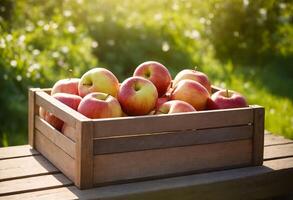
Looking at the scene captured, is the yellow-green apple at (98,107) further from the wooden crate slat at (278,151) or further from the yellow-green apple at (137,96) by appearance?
the wooden crate slat at (278,151)

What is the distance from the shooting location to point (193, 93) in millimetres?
2332

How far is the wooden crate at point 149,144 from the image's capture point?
201cm

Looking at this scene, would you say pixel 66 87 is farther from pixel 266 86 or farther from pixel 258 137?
pixel 266 86

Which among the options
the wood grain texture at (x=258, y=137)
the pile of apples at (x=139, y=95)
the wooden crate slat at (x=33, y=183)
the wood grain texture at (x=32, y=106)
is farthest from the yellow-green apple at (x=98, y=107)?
the wood grain texture at (x=258, y=137)

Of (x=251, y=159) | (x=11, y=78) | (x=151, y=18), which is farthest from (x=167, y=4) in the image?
(x=251, y=159)

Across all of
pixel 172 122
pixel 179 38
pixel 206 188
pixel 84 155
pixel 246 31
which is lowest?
pixel 206 188

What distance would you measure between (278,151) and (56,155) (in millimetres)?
992

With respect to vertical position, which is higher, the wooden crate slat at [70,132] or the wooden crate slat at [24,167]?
the wooden crate slat at [70,132]

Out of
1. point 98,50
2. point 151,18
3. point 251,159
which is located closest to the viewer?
point 251,159

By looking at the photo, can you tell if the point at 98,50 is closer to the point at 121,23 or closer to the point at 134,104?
the point at 121,23

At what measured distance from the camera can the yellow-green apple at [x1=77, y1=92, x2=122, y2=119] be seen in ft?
6.96

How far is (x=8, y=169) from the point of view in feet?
7.30

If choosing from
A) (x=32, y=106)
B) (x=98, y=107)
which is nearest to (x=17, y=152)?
(x=32, y=106)

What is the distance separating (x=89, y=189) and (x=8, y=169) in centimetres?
40
